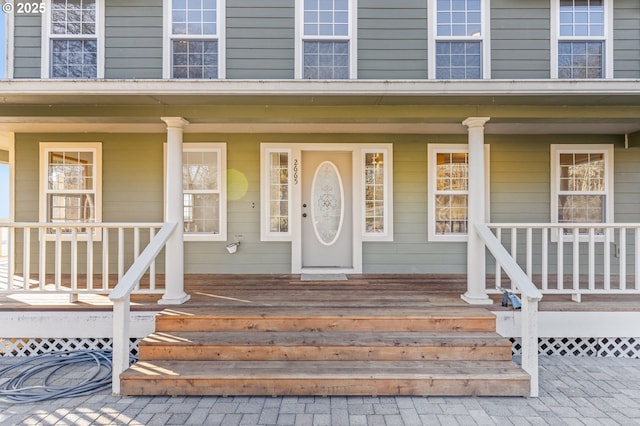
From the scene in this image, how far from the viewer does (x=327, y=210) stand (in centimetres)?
568

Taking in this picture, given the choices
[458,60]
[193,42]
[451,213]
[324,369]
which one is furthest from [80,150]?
[458,60]

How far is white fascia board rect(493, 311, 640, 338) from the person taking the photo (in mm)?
3793

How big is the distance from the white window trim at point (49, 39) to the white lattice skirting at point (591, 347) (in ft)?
21.9

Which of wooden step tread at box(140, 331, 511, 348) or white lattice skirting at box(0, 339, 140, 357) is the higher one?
wooden step tread at box(140, 331, 511, 348)

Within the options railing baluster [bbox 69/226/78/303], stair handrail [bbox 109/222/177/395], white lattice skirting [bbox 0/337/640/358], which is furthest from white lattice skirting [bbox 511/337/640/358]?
railing baluster [bbox 69/226/78/303]

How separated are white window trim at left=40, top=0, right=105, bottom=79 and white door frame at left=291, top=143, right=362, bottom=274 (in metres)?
3.11

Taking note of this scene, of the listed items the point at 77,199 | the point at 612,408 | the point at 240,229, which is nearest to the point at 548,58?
the point at 612,408

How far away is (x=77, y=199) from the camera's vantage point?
5551 mm

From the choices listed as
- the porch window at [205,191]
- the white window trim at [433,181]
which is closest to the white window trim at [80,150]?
the porch window at [205,191]

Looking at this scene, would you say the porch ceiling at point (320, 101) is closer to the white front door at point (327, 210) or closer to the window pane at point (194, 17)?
the white front door at point (327, 210)

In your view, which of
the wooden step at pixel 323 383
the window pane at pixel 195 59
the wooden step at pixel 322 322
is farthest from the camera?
the window pane at pixel 195 59

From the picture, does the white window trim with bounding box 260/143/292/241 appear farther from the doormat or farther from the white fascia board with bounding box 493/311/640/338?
the white fascia board with bounding box 493/311/640/338

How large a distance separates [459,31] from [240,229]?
14.6 ft

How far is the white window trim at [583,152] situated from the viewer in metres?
5.53
